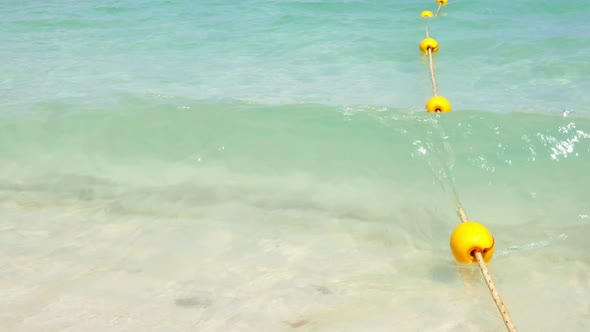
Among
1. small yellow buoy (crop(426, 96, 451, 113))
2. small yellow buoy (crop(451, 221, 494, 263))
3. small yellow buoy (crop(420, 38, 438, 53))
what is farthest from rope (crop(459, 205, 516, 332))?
small yellow buoy (crop(420, 38, 438, 53))

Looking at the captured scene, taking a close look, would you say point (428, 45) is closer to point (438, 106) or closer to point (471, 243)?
point (438, 106)

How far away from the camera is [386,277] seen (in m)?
2.87

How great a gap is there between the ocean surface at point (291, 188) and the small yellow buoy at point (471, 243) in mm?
112

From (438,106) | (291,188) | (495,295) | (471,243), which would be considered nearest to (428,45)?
(438,106)

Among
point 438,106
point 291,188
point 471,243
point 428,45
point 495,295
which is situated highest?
point 428,45

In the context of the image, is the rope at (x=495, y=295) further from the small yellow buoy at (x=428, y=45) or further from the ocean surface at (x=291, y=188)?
the small yellow buoy at (x=428, y=45)

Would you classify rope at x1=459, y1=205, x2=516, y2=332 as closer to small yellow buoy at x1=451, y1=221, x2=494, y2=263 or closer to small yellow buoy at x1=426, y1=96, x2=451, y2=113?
small yellow buoy at x1=451, y1=221, x2=494, y2=263

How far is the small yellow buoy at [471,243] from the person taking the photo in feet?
8.97

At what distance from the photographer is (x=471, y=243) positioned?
2.73 meters

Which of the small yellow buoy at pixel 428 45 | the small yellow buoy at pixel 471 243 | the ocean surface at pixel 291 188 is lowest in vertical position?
the small yellow buoy at pixel 471 243

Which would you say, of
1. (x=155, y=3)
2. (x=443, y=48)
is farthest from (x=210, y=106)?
(x=155, y=3)

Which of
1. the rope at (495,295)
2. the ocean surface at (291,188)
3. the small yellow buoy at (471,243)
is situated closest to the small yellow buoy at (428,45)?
the ocean surface at (291,188)

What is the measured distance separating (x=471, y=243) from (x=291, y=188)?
155 centimetres

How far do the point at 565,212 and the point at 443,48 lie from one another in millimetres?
5223
